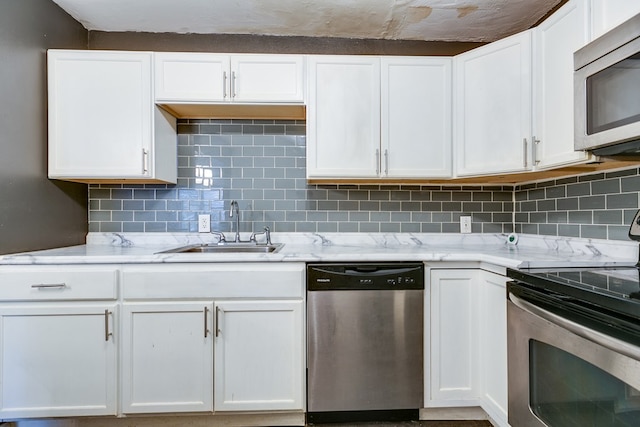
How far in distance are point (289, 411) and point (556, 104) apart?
1944mm

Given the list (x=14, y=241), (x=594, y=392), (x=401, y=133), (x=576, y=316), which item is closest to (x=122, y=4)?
(x=14, y=241)

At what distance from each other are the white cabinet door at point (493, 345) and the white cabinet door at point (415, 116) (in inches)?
28.2

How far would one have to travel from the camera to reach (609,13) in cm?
133

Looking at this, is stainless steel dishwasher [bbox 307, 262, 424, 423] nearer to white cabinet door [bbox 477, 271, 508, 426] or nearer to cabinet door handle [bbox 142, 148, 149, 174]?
white cabinet door [bbox 477, 271, 508, 426]

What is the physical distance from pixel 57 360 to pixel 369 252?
160cm

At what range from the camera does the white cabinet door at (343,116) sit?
206 centimetres

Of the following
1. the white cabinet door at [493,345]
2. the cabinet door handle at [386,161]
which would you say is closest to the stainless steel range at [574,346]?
the white cabinet door at [493,345]

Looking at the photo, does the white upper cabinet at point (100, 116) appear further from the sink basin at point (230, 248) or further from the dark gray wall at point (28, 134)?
the sink basin at point (230, 248)

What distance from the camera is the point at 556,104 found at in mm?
1604

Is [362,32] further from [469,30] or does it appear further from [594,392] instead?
[594,392]

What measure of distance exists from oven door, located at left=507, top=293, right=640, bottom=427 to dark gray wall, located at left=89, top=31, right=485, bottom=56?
181 cm

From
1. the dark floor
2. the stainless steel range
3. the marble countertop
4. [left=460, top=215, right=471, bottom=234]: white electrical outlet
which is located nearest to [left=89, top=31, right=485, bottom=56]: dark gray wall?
[left=460, top=215, right=471, bottom=234]: white electrical outlet

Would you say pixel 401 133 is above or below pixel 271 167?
above

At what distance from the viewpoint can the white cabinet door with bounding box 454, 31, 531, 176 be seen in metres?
1.79
